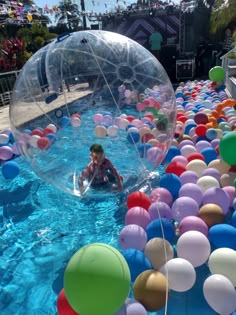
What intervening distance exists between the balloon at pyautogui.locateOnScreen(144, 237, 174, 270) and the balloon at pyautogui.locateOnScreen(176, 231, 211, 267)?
0.13 m

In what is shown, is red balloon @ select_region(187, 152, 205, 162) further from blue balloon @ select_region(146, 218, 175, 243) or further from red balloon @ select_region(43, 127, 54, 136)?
red balloon @ select_region(43, 127, 54, 136)

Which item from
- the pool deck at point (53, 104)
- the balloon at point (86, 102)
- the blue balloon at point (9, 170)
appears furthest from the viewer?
the blue balloon at point (9, 170)

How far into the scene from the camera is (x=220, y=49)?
21766 mm

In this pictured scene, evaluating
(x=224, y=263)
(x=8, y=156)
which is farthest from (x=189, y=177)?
(x=8, y=156)

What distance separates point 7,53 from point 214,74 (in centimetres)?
1017

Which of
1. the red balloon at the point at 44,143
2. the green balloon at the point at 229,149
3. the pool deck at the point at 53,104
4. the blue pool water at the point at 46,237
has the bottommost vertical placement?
the blue pool water at the point at 46,237

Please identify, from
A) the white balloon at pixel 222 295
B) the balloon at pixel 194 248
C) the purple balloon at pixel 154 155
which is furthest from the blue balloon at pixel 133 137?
the white balloon at pixel 222 295

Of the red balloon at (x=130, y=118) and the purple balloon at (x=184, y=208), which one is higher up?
the red balloon at (x=130, y=118)

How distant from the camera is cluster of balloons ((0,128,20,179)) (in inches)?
249

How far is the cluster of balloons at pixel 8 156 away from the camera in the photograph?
631 centimetres

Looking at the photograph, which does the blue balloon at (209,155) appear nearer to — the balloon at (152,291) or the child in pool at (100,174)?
the child in pool at (100,174)

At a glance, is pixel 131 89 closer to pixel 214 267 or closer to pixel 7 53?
pixel 214 267

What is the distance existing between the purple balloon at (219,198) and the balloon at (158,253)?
120 cm

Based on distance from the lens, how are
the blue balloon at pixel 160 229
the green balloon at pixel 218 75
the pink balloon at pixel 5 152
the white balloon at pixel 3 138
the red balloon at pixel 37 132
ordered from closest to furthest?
the blue balloon at pixel 160 229, the red balloon at pixel 37 132, the pink balloon at pixel 5 152, the white balloon at pixel 3 138, the green balloon at pixel 218 75
